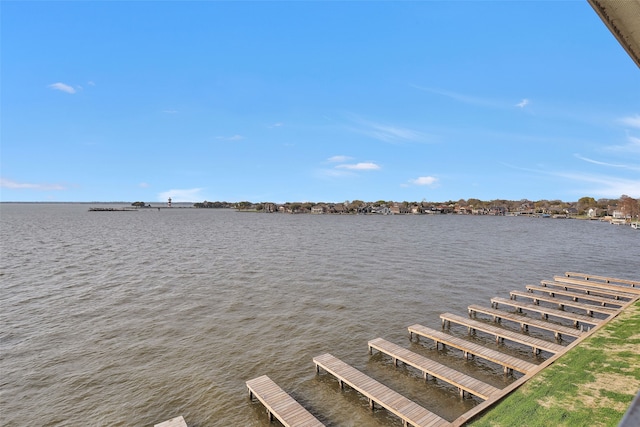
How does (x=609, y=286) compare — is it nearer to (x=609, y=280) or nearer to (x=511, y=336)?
(x=609, y=280)

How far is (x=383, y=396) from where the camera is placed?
584 inches

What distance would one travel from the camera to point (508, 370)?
1827 centimetres

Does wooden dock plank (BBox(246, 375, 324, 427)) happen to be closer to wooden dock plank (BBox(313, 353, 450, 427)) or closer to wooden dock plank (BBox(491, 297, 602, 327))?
wooden dock plank (BBox(313, 353, 450, 427))

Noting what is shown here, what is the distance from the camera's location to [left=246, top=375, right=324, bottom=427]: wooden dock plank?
13.4 m

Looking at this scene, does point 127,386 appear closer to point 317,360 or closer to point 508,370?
point 317,360

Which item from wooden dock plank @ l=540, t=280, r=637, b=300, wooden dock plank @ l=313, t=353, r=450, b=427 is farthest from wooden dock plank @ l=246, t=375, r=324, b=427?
wooden dock plank @ l=540, t=280, r=637, b=300

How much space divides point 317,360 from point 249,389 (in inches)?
155

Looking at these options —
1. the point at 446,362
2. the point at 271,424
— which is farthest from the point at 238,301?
the point at 446,362

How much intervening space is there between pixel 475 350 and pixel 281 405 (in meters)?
11.4

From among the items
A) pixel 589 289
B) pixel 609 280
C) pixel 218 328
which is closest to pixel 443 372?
pixel 218 328

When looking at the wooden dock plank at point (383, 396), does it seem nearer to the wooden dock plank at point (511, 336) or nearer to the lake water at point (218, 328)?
the lake water at point (218, 328)

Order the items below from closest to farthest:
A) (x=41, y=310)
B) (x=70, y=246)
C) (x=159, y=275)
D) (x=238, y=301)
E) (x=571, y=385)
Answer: (x=571, y=385) < (x=41, y=310) < (x=238, y=301) < (x=159, y=275) < (x=70, y=246)

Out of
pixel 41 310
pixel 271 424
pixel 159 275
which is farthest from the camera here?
pixel 159 275

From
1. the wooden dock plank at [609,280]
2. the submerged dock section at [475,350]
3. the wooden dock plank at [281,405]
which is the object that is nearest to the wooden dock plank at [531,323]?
the submerged dock section at [475,350]
